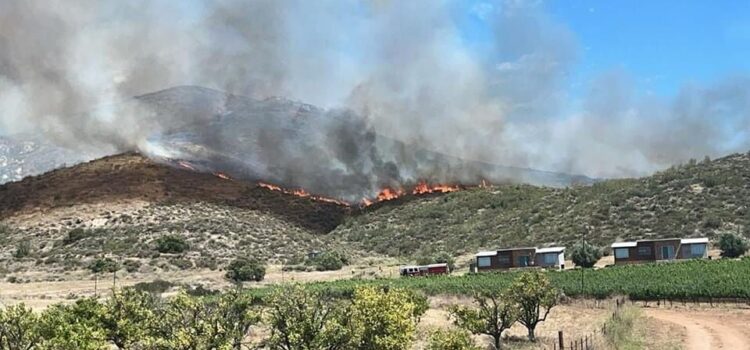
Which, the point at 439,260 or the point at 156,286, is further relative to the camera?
the point at 439,260

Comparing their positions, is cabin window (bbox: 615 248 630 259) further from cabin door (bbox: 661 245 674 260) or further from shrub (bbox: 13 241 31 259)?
shrub (bbox: 13 241 31 259)

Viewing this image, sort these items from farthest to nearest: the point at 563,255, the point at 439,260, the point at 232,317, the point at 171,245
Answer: the point at 171,245
the point at 439,260
the point at 563,255
the point at 232,317

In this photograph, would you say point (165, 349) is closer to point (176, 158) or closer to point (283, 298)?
point (283, 298)

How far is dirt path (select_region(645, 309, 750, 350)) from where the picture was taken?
4144 cm

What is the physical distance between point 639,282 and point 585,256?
19.2m

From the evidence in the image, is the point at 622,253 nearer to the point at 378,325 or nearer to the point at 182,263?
the point at 182,263

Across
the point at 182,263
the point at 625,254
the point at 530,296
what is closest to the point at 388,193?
the point at 182,263

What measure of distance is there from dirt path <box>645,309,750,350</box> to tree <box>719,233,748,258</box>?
30475 millimetres

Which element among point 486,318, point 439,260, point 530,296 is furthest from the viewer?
point 439,260

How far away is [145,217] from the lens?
12219 centimetres

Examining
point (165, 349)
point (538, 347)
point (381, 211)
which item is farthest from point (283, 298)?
point (381, 211)

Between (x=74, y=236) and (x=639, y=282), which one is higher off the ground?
(x=74, y=236)

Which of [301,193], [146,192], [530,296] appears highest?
[301,193]

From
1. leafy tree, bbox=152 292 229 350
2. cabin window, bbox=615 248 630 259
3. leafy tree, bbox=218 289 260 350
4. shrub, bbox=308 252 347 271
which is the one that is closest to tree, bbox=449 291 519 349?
leafy tree, bbox=218 289 260 350
